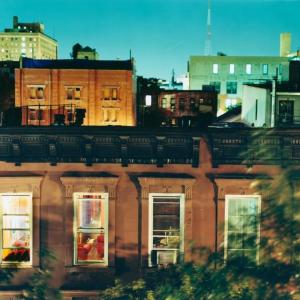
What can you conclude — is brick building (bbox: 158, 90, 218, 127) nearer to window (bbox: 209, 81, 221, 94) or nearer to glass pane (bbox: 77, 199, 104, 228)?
window (bbox: 209, 81, 221, 94)

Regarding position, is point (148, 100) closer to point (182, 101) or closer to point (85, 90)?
point (182, 101)

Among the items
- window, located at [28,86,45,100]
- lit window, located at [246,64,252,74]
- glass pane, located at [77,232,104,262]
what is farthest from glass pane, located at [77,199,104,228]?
lit window, located at [246,64,252,74]

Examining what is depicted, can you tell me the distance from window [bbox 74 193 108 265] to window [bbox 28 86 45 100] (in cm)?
4863

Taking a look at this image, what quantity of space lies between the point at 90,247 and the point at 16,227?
71.4 inches

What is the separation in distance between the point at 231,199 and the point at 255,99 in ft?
86.9

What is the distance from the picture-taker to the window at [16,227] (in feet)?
41.0

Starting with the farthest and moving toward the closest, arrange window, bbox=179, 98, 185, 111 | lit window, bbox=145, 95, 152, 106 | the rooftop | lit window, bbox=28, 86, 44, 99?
lit window, bbox=145, 95, 152, 106
window, bbox=179, 98, 185, 111
the rooftop
lit window, bbox=28, 86, 44, 99

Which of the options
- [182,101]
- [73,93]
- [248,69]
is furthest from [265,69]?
[73,93]

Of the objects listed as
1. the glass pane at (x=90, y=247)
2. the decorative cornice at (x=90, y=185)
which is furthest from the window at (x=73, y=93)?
the glass pane at (x=90, y=247)

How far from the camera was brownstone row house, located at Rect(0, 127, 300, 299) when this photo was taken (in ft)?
40.9

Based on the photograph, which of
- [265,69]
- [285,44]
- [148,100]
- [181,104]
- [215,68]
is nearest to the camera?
[181,104]

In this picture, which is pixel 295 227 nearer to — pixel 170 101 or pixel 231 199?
pixel 231 199

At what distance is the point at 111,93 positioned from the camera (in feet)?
200

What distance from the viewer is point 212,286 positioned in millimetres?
7012
